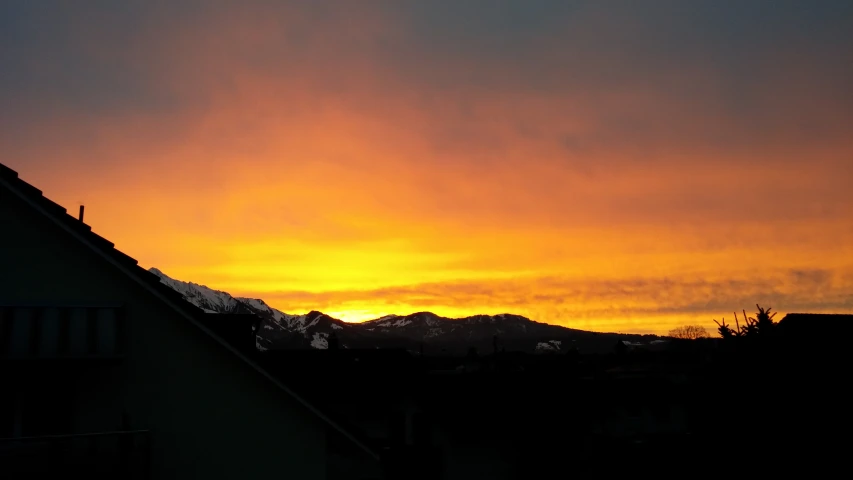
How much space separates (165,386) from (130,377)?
84cm

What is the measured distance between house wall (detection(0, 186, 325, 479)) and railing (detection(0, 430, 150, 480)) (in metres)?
0.67

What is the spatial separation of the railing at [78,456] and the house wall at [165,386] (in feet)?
2.21

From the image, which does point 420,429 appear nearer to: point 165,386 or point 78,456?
point 165,386

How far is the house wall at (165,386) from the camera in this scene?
47.0 feet

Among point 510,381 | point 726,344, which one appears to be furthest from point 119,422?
point 726,344

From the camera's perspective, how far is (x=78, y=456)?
43.3 ft

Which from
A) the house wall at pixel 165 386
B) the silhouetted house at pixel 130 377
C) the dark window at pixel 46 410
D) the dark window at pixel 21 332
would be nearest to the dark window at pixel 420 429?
the silhouetted house at pixel 130 377

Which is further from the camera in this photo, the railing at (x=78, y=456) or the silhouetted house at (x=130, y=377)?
the silhouetted house at (x=130, y=377)

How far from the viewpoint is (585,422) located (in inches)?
1275

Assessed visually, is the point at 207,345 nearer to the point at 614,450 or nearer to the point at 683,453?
the point at 614,450

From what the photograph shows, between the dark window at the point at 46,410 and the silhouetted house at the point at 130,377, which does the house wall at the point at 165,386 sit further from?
the dark window at the point at 46,410

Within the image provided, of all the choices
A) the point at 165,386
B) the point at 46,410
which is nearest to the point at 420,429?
the point at 165,386

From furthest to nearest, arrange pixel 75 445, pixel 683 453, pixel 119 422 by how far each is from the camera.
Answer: pixel 683 453
pixel 119 422
pixel 75 445

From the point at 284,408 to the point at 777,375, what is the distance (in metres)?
26.5
